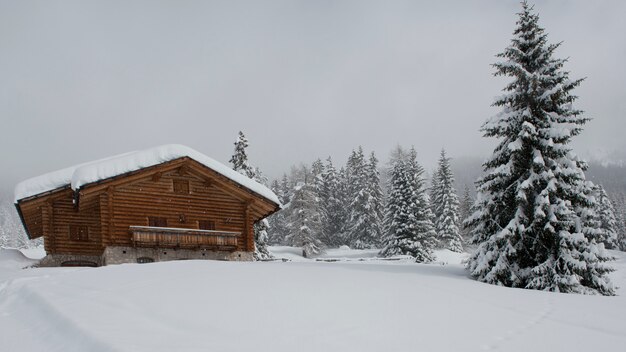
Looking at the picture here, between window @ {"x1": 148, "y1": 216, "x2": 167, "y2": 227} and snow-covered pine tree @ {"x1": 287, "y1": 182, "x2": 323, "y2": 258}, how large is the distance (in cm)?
3005

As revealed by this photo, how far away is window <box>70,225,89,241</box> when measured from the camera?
2661 centimetres

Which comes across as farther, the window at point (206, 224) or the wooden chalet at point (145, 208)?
the window at point (206, 224)

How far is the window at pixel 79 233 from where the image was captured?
2661 cm

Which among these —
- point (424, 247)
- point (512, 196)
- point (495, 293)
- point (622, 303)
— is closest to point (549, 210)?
point (512, 196)

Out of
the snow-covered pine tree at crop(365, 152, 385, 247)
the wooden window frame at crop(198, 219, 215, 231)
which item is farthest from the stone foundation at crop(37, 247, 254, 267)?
the snow-covered pine tree at crop(365, 152, 385, 247)

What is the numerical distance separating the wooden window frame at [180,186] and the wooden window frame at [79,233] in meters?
5.97

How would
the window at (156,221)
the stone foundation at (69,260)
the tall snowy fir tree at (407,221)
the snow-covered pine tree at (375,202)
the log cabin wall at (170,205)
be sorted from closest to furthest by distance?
the log cabin wall at (170,205) < the window at (156,221) < the stone foundation at (69,260) < the tall snowy fir tree at (407,221) < the snow-covered pine tree at (375,202)

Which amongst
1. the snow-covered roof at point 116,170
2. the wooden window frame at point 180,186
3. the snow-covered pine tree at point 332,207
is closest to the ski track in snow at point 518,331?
the snow-covered roof at point 116,170

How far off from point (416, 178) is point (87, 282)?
4219 centimetres

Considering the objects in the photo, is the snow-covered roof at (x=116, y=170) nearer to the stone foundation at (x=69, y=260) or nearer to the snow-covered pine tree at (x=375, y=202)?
the stone foundation at (x=69, y=260)

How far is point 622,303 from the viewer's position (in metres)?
11.1

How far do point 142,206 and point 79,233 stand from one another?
16.3ft

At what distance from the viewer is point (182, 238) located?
24.8 m

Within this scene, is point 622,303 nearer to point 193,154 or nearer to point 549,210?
point 549,210
